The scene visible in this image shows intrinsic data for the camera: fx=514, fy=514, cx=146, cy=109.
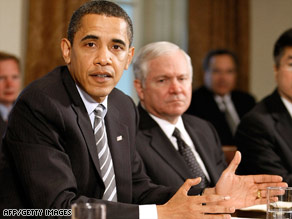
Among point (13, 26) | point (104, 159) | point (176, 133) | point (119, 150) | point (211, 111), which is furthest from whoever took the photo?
point (211, 111)

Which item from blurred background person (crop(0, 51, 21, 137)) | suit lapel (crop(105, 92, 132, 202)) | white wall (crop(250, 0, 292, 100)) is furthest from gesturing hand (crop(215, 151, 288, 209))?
white wall (crop(250, 0, 292, 100))

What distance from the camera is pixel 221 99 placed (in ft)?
19.5

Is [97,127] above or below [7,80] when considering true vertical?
below

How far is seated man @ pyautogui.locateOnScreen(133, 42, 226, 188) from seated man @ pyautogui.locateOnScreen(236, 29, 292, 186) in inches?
8.6

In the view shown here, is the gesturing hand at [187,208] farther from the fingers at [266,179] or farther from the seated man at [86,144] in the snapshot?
the fingers at [266,179]

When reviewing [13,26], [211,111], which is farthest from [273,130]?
[13,26]

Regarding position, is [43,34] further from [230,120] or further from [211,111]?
[230,120]

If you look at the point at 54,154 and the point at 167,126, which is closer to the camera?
the point at 54,154

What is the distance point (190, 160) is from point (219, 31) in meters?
4.06

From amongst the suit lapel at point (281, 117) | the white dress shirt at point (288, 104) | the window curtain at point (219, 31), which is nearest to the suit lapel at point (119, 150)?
the suit lapel at point (281, 117)

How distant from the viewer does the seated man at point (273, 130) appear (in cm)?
323

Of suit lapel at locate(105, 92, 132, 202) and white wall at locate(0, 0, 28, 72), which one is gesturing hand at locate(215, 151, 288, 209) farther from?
white wall at locate(0, 0, 28, 72)

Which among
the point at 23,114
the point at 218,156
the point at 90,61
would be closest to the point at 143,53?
the point at 218,156

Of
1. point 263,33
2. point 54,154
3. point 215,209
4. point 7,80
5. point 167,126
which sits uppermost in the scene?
point 263,33
